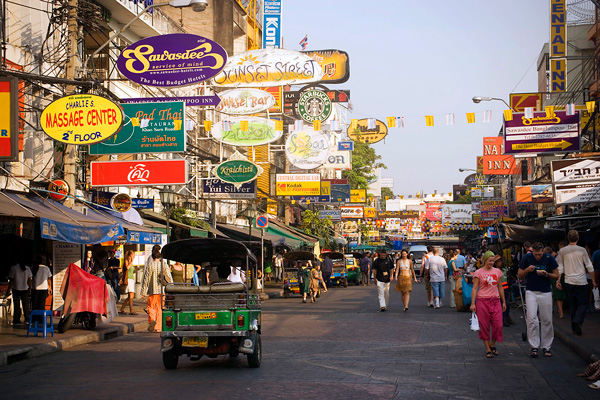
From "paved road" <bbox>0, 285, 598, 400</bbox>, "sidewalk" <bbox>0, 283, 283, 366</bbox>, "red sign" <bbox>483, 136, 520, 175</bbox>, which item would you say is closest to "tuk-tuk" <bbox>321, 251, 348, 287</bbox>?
"red sign" <bbox>483, 136, 520, 175</bbox>

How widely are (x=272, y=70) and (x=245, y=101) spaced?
1.81 meters

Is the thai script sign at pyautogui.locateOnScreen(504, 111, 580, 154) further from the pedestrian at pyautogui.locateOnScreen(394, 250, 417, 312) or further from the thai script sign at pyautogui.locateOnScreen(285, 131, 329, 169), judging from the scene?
the thai script sign at pyautogui.locateOnScreen(285, 131, 329, 169)

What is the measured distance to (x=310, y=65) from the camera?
29.6 metres

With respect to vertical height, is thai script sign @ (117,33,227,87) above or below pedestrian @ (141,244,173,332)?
above

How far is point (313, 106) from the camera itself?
35.8m

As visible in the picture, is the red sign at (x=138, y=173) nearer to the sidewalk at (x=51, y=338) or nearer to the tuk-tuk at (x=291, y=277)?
the sidewalk at (x=51, y=338)

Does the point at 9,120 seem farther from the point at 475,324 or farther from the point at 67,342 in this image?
the point at 475,324

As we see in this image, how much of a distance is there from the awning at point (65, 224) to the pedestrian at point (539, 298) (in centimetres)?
894

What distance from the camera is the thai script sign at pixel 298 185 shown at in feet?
127

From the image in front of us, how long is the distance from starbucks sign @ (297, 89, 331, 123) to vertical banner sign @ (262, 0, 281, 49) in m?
9.01

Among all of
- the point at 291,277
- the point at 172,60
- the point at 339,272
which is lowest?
the point at 339,272

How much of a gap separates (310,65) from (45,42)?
1188cm

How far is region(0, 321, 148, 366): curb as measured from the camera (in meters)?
→ 12.1

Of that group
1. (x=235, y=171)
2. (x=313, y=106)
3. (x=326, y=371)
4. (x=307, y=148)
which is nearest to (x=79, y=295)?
(x=326, y=371)
